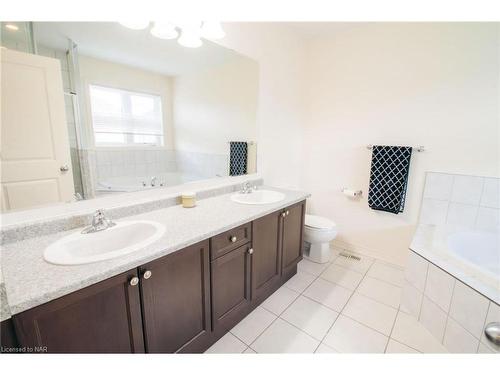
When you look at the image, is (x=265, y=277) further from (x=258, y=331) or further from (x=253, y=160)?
(x=253, y=160)

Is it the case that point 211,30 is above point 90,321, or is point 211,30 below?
above

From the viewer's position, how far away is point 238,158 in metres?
2.07

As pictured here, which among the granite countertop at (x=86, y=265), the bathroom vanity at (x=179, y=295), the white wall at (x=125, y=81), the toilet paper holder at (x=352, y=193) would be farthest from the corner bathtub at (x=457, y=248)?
the white wall at (x=125, y=81)

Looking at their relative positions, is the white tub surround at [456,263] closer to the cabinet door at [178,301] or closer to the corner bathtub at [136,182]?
the cabinet door at [178,301]

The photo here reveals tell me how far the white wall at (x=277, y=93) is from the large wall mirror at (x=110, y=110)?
14 centimetres

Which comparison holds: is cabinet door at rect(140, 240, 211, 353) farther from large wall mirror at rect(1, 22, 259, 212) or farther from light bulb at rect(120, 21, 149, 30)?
light bulb at rect(120, 21, 149, 30)

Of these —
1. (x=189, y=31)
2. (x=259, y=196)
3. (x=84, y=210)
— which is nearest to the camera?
(x=84, y=210)

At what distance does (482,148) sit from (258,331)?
2.18m

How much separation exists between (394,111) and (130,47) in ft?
7.25

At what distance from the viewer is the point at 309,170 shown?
2.78 metres

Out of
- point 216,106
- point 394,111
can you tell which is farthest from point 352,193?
point 216,106

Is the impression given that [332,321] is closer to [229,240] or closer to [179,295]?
[229,240]

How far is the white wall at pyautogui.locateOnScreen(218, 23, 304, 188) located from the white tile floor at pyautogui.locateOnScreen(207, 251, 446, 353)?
1.11m
